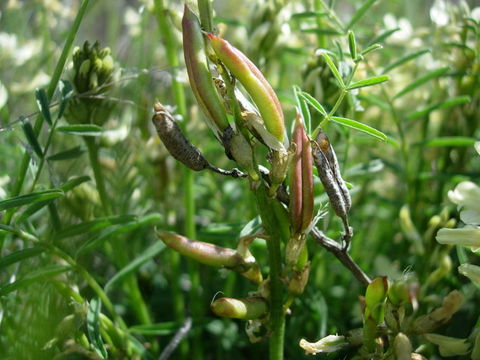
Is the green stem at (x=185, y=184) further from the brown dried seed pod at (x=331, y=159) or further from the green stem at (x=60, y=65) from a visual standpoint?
the brown dried seed pod at (x=331, y=159)

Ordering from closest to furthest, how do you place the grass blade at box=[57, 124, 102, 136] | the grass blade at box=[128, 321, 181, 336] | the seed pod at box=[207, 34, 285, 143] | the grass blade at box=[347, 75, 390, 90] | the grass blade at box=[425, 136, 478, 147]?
the seed pod at box=[207, 34, 285, 143] < the grass blade at box=[347, 75, 390, 90] < the grass blade at box=[57, 124, 102, 136] < the grass blade at box=[128, 321, 181, 336] < the grass blade at box=[425, 136, 478, 147]

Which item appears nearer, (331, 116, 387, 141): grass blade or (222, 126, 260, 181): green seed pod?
(222, 126, 260, 181): green seed pod

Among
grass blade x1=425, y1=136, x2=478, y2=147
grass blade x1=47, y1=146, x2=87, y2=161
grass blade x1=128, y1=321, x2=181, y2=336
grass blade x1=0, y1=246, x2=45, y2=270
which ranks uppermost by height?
grass blade x1=47, y1=146, x2=87, y2=161

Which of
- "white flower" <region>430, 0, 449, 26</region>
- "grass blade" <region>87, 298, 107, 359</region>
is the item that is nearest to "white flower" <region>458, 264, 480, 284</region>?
"grass blade" <region>87, 298, 107, 359</region>

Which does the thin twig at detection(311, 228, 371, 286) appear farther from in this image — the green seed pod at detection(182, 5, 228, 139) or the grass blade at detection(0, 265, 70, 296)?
the grass blade at detection(0, 265, 70, 296)

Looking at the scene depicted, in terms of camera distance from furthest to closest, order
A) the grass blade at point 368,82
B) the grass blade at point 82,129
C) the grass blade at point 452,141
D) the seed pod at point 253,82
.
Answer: the grass blade at point 452,141 < the grass blade at point 82,129 < the grass blade at point 368,82 < the seed pod at point 253,82

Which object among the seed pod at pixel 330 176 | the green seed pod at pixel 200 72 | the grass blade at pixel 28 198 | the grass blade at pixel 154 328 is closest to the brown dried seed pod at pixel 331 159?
the seed pod at pixel 330 176

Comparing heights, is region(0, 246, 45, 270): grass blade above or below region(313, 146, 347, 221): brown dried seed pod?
below

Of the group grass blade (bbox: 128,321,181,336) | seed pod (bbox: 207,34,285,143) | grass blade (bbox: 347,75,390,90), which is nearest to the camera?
seed pod (bbox: 207,34,285,143)
